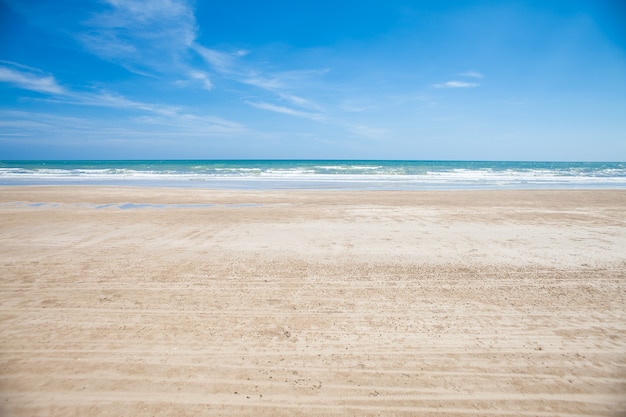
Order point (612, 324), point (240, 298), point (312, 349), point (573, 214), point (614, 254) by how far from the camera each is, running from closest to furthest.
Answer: point (312, 349) → point (612, 324) → point (240, 298) → point (614, 254) → point (573, 214)

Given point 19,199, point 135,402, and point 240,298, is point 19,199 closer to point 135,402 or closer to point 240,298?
point 240,298

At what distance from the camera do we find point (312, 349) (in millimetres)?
3994

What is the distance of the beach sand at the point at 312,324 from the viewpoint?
324 centimetres

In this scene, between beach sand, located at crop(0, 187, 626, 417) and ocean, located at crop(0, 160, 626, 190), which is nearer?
beach sand, located at crop(0, 187, 626, 417)

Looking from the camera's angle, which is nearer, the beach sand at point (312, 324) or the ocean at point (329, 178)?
the beach sand at point (312, 324)

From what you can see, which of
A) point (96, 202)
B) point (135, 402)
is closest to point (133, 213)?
point (96, 202)

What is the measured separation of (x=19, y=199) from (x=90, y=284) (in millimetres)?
17151

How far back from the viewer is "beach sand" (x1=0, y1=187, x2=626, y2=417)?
3.24m

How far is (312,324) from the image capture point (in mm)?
4594

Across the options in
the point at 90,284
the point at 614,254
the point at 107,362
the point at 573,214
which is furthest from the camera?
the point at 573,214

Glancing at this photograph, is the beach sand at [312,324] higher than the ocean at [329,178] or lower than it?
lower

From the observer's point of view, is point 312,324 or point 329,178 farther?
point 329,178

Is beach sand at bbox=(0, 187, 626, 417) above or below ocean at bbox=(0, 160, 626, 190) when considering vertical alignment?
below

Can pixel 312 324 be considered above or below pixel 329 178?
below
